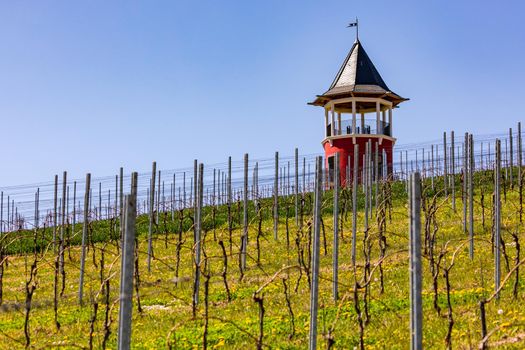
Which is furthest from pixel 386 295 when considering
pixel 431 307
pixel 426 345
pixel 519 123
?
pixel 519 123

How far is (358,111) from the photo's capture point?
48.5 metres

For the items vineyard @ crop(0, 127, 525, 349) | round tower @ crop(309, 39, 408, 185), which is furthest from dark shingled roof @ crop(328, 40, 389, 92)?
vineyard @ crop(0, 127, 525, 349)

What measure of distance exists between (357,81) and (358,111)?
2.89 m

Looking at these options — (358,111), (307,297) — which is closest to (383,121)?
(358,111)

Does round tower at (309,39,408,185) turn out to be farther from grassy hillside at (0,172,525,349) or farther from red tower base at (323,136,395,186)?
grassy hillside at (0,172,525,349)

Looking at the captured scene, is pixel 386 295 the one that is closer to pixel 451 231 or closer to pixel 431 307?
pixel 431 307

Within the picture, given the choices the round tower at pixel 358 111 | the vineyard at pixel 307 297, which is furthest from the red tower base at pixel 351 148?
the vineyard at pixel 307 297

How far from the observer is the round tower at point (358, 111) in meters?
44.5

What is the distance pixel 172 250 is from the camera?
82.4 ft

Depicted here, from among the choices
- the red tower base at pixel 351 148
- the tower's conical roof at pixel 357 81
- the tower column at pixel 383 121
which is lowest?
the red tower base at pixel 351 148

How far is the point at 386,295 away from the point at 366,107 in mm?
36003

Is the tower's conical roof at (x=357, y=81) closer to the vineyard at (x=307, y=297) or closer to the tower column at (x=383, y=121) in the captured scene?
the tower column at (x=383, y=121)

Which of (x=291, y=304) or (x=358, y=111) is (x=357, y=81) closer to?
(x=358, y=111)

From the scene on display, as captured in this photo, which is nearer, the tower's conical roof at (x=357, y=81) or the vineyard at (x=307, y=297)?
the vineyard at (x=307, y=297)
